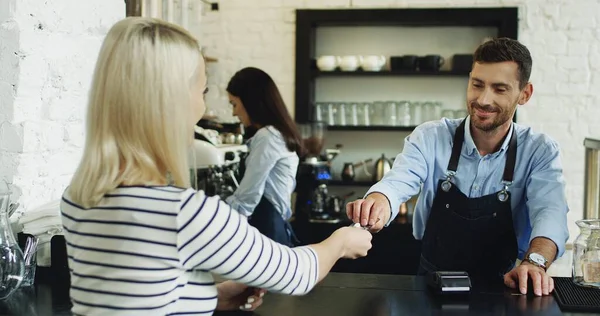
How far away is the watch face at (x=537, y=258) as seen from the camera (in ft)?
6.52

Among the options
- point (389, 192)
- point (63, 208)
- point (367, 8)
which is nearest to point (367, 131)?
point (367, 8)

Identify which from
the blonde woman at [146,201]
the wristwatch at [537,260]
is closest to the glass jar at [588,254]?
the wristwatch at [537,260]

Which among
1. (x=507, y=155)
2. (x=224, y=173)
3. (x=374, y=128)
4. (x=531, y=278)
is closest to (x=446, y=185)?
(x=507, y=155)

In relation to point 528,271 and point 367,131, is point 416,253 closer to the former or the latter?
point 367,131

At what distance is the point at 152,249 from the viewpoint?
1.16 m

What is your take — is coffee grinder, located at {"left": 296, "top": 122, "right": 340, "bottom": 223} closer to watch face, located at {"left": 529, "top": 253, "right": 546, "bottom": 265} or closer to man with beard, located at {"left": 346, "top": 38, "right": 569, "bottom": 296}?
man with beard, located at {"left": 346, "top": 38, "right": 569, "bottom": 296}

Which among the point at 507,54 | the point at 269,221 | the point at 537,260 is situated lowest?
the point at 269,221

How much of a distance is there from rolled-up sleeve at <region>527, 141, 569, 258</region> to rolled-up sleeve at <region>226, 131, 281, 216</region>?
5.10ft

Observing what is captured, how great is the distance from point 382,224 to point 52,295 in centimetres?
96

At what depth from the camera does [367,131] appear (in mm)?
5117

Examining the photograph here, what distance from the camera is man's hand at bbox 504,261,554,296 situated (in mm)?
1856

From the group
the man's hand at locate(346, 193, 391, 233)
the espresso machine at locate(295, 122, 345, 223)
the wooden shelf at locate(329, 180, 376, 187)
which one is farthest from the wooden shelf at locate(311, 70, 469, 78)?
the man's hand at locate(346, 193, 391, 233)

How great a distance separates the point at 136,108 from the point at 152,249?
24 cm

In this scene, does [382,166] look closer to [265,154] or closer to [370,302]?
[265,154]
